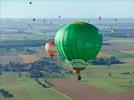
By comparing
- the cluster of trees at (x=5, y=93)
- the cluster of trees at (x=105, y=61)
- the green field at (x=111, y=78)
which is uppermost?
the cluster of trees at (x=105, y=61)

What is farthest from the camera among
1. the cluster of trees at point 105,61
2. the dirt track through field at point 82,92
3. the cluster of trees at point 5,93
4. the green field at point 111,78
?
the cluster of trees at point 105,61

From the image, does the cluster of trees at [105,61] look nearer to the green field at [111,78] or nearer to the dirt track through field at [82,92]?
the green field at [111,78]

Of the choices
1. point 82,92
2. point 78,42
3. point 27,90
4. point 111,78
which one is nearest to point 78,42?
point 78,42

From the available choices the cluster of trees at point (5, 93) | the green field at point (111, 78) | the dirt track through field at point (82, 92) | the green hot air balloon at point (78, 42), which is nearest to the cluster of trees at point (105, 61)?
the green field at point (111, 78)

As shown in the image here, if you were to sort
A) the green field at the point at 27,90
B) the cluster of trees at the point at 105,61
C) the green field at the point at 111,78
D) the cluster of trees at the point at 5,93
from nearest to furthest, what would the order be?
the green field at the point at 27,90 < the cluster of trees at the point at 5,93 < the green field at the point at 111,78 < the cluster of trees at the point at 105,61

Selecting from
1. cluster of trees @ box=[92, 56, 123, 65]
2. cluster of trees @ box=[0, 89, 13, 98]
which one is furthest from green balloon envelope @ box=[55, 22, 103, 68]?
cluster of trees @ box=[92, 56, 123, 65]

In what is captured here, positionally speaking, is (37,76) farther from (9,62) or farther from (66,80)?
(9,62)

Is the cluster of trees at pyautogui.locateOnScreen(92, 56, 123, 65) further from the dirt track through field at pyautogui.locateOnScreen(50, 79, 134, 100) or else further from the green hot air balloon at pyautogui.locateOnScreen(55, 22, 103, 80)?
the green hot air balloon at pyautogui.locateOnScreen(55, 22, 103, 80)

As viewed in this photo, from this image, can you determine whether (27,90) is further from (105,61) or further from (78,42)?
(105,61)
